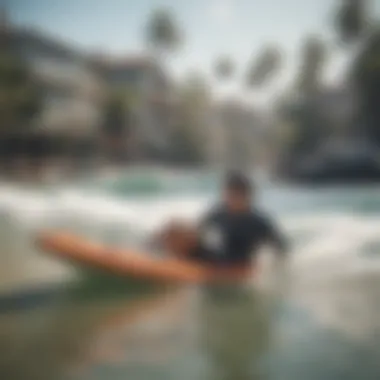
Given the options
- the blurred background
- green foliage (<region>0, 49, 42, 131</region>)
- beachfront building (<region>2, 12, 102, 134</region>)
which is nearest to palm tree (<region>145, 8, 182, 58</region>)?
the blurred background

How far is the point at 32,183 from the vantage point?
1.16 metres

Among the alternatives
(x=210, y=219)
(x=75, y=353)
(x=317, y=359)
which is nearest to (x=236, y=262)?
(x=210, y=219)

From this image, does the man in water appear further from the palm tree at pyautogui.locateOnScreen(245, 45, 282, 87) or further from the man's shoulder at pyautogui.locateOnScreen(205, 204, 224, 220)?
the palm tree at pyautogui.locateOnScreen(245, 45, 282, 87)

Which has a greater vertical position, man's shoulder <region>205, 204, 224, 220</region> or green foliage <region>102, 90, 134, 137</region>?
green foliage <region>102, 90, 134, 137</region>

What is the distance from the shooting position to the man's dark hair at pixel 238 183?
1.15 metres

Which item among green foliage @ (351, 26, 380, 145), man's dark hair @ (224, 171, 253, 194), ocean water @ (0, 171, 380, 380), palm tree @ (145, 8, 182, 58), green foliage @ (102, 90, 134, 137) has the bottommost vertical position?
ocean water @ (0, 171, 380, 380)

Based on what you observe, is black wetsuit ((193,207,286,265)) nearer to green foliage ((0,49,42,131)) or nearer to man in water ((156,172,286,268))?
man in water ((156,172,286,268))

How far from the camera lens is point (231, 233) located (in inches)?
45.3

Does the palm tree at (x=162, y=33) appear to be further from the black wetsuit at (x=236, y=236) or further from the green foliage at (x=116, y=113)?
the black wetsuit at (x=236, y=236)

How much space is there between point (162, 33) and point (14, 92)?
10.8 inches

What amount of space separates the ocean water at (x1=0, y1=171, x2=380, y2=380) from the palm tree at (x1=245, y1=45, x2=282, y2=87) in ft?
0.59

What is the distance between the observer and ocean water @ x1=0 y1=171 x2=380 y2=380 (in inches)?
44.6

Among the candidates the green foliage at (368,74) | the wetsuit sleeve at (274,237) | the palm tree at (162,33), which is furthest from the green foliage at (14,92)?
the green foliage at (368,74)

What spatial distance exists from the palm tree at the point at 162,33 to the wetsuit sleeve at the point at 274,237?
34cm
